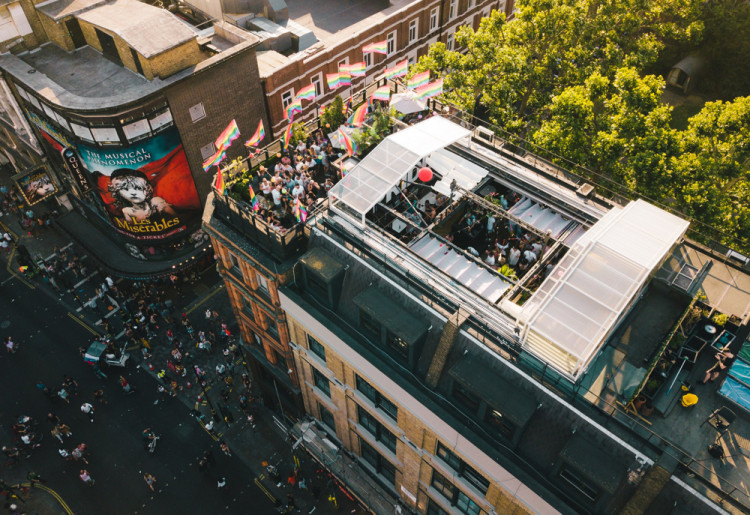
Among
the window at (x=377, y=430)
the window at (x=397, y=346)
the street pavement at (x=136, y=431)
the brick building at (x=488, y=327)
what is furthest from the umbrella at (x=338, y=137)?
the street pavement at (x=136, y=431)

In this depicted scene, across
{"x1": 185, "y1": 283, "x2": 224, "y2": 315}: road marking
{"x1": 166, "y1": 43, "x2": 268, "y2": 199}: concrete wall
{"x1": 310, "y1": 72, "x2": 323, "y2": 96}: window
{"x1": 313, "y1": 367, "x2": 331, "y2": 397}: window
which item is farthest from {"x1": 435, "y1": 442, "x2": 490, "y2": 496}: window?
{"x1": 310, "y1": 72, "x2": 323, "y2": 96}: window

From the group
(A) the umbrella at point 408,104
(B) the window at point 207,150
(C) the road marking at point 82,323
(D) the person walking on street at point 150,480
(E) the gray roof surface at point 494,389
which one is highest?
(A) the umbrella at point 408,104

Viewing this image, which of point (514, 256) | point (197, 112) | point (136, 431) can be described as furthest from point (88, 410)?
point (514, 256)

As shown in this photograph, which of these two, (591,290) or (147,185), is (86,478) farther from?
(591,290)

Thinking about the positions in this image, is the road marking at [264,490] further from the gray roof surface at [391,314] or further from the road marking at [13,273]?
the road marking at [13,273]

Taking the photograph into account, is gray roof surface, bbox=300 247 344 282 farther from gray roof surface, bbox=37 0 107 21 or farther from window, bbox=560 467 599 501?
gray roof surface, bbox=37 0 107 21

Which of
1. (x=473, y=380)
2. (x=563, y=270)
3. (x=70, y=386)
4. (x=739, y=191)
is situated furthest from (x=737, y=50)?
(x=70, y=386)

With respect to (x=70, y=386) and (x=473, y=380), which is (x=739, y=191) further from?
(x=70, y=386)
